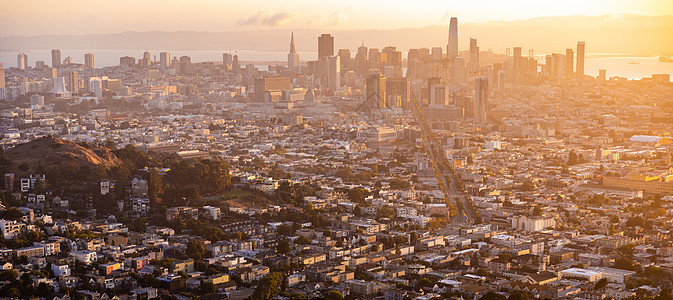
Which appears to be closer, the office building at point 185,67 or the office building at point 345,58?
the office building at point 345,58

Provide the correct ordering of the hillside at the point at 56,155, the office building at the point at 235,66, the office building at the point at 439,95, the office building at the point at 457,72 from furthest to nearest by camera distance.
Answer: the office building at the point at 235,66, the office building at the point at 457,72, the office building at the point at 439,95, the hillside at the point at 56,155

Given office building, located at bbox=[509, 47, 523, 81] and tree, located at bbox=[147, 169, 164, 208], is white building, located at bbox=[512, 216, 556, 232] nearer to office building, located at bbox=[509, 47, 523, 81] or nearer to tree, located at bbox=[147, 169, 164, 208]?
tree, located at bbox=[147, 169, 164, 208]

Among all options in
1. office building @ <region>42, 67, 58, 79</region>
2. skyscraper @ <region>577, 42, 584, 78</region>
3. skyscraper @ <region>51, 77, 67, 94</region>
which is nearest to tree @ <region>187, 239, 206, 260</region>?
skyscraper @ <region>51, 77, 67, 94</region>

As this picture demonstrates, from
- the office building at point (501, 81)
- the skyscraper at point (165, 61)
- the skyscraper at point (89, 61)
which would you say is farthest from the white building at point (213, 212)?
the skyscraper at point (89, 61)

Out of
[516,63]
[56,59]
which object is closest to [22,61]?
[56,59]

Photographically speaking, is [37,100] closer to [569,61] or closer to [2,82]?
[2,82]

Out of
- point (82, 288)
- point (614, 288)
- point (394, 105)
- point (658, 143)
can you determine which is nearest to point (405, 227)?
point (614, 288)

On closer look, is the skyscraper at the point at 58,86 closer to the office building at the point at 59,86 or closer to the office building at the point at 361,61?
the office building at the point at 59,86

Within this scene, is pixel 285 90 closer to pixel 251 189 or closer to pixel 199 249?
pixel 251 189
